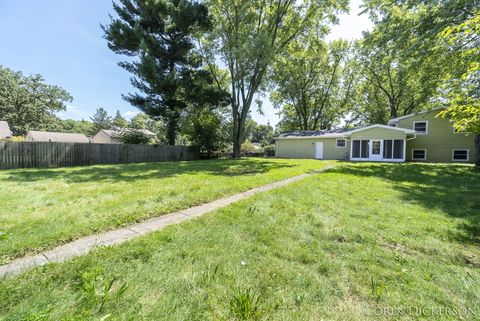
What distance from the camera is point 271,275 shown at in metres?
2.12

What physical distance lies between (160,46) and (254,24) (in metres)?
7.63

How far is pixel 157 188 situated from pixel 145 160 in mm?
11274

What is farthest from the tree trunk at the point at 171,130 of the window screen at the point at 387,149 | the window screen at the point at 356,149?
the window screen at the point at 387,149

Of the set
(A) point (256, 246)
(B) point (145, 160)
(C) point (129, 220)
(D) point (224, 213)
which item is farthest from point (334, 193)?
A: (B) point (145, 160)

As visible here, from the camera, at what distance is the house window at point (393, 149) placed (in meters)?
17.3

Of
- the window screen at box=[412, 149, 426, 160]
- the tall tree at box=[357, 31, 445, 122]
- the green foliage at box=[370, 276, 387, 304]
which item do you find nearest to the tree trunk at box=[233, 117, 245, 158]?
the tall tree at box=[357, 31, 445, 122]

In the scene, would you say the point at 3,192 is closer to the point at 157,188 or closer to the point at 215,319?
the point at 157,188

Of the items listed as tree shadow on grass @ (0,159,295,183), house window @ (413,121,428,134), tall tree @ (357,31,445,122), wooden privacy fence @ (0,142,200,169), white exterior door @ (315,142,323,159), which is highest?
tall tree @ (357,31,445,122)

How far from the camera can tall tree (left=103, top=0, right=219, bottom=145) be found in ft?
48.5

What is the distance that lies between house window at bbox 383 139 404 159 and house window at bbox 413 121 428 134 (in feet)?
6.66

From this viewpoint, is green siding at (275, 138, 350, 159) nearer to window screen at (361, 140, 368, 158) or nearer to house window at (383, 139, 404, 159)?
window screen at (361, 140, 368, 158)

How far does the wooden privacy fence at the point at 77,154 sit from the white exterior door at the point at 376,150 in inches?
620

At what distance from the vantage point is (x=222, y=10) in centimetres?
1672

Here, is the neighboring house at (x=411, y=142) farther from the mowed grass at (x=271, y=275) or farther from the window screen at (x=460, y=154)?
the mowed grass at (x=271, y=275)
